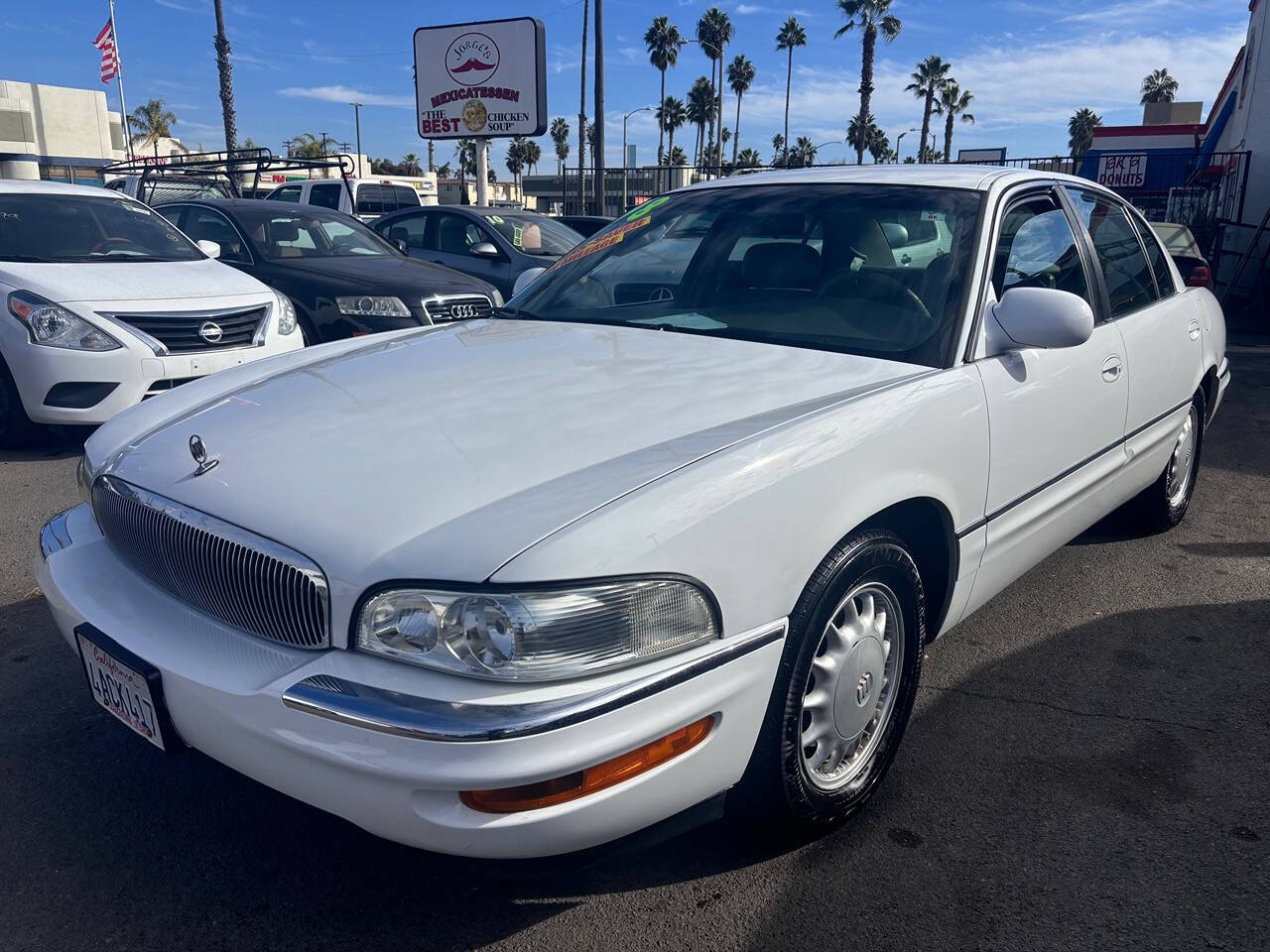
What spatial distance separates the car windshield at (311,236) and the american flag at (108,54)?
27384 millimetres

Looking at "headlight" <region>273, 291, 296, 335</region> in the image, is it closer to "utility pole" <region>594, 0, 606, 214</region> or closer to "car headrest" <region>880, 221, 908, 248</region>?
"car headrest" <region>880, 221, 908, 248</region>

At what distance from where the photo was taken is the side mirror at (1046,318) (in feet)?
8.93

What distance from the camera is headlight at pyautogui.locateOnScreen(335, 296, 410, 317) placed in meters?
7.49

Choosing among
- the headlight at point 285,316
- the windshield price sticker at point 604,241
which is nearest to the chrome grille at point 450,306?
the headlight at point 285,316

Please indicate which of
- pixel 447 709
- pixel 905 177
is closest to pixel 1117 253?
pixel 905 177

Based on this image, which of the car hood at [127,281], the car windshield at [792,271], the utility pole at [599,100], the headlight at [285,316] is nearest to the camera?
the car windshield at [792,271]

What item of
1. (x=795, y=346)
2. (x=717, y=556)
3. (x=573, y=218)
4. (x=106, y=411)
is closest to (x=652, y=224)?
(x=795, y=346)

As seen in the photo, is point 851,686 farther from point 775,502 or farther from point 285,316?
point 285,316

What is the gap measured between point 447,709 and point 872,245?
6.74ft

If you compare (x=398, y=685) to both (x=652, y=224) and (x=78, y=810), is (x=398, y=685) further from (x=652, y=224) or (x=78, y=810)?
(x=652, y=224)

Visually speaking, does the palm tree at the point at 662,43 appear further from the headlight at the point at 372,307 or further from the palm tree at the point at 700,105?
the headlight at the point at 372,307

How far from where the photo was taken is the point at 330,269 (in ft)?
26.1

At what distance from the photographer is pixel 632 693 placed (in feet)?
5.68

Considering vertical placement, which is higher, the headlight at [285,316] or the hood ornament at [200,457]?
the hood ornament at [200,457]
